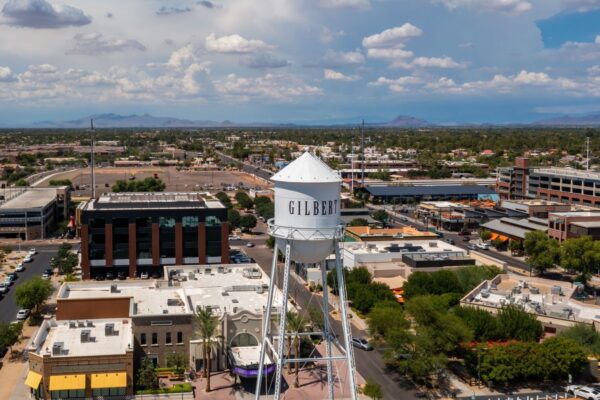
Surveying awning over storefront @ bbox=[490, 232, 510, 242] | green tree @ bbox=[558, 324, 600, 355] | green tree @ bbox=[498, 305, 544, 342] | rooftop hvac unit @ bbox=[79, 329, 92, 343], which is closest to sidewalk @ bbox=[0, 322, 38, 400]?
rooftop hvac unit @ bbox=[79, 329, 92, 343]

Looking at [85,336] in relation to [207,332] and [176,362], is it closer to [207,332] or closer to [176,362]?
[176,362]

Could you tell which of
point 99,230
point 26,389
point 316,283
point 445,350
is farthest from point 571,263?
point 26,389

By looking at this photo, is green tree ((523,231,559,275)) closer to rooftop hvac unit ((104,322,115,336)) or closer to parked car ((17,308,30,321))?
rooftop hvac unit ((104,322,115,336))

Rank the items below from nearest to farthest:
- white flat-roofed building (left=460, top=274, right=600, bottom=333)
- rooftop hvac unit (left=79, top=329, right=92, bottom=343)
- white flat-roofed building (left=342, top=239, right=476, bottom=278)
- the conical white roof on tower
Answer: the conical white roof on tower, rooftop hvac unit (left=79, top=329, right=92, bottom=343), white flat-roofed building (left=460, top=274, right=600, bottom=333), white flat-roofed building (left=342, top=239, right=476, bottom=278)

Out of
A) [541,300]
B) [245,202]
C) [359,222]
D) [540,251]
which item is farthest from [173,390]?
[245,202]

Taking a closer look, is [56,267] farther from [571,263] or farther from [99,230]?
[571,263]

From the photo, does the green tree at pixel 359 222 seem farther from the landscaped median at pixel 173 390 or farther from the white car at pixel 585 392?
the landscaped median at pixel 173 390
